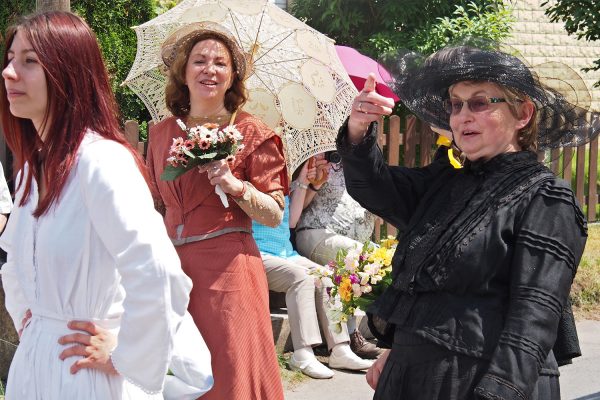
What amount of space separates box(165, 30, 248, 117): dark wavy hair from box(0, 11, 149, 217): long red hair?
7.16 feet

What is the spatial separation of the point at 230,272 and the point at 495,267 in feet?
6.18

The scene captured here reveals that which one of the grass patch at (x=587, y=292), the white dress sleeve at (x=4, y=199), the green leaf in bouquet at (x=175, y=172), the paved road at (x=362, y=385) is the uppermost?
the green leaf in bouquet at (x=175, y=172)

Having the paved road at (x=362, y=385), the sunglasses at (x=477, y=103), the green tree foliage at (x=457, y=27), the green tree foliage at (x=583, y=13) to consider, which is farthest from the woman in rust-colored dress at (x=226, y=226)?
the green tree foliage at (x=457, y=27)

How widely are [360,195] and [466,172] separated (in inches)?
14.4

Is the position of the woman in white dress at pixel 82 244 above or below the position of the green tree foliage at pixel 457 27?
below

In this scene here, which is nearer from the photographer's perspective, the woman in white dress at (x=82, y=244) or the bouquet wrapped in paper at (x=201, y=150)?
the woman in white dress at (x=82, y=244)

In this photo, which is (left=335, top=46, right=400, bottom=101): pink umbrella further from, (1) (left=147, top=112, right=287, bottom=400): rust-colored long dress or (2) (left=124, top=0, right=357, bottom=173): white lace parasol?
(1) (left=147, top=112, right=287, bottom=400): rust-colored long dress

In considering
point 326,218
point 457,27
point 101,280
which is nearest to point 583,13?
point 457,27

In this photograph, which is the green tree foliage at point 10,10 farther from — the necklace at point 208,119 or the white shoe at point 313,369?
the necklace at point 208,119

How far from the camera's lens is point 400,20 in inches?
436

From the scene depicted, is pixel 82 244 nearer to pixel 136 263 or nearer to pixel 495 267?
pixel 136 263

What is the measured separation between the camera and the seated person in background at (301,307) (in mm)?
6203

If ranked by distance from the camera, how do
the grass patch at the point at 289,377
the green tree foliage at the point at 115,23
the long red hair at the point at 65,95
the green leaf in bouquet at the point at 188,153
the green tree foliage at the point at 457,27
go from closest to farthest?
the long red hair at the point at 65,95
the green leaf in bouquet at the point at 188,153
the grass patch at the point at 289,377
the green tree foliage at the point at 115,23
the green tree foliage at the point at 457,27

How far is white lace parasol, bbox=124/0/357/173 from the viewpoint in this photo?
5.09 metres
